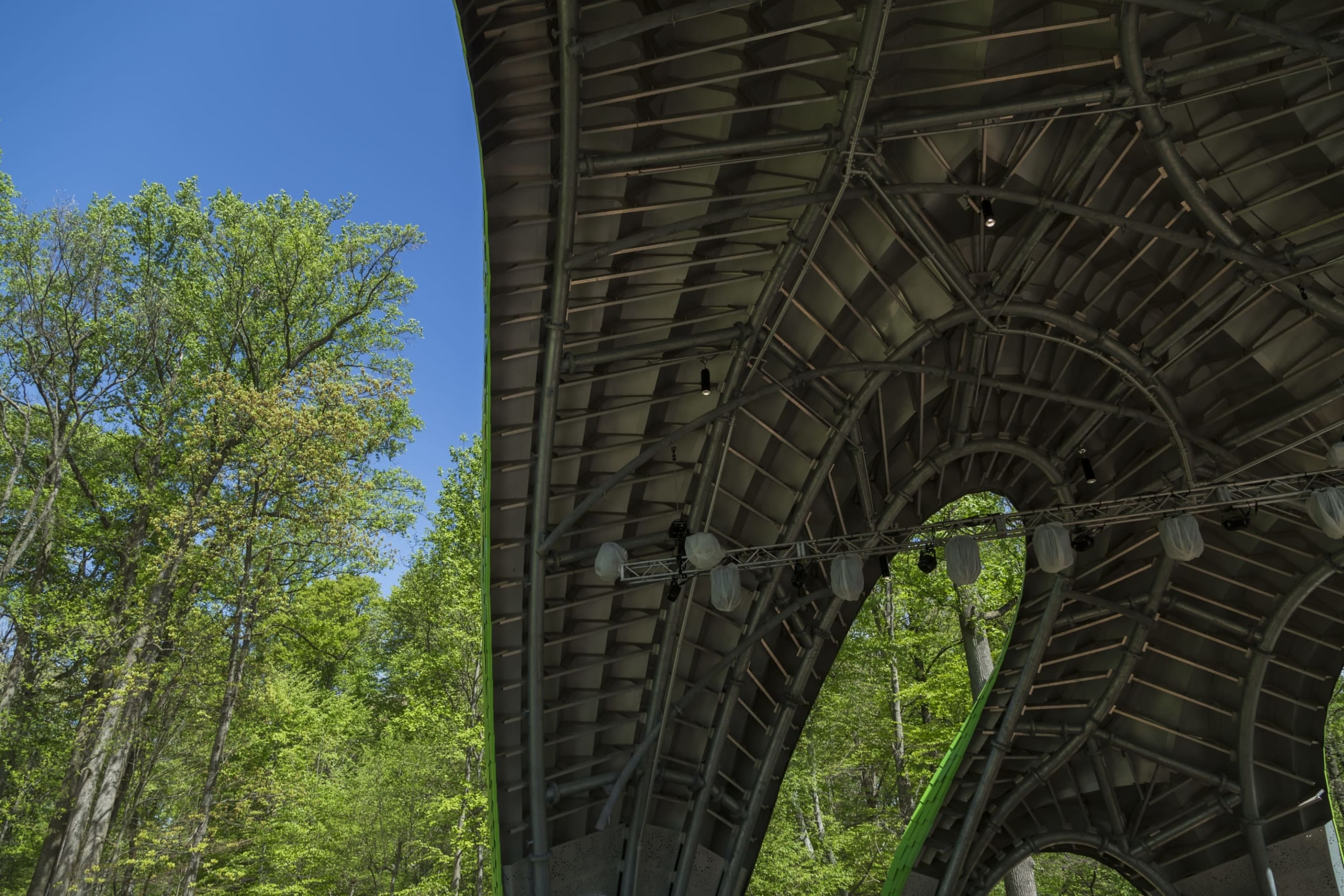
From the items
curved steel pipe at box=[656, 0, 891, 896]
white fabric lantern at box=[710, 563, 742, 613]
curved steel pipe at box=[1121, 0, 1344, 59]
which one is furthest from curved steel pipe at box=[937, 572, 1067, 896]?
curved steel pipe at box=[1121, 0, 1344, 59]

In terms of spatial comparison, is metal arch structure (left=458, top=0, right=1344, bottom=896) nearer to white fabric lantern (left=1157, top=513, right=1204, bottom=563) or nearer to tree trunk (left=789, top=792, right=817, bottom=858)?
white fabric lantern (left=1157, top=513, right=1204, bottom=563)

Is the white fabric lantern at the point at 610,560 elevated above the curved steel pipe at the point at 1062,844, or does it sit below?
above

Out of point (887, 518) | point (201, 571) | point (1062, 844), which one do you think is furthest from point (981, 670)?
point (201, 571)

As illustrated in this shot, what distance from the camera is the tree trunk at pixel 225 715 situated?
20.3 m

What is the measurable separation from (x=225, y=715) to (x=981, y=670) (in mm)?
20149

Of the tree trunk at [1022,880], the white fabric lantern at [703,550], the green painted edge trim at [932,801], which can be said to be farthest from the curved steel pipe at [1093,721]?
the white fabric lantern at [703,550]

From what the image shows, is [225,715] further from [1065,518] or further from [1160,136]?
[1160,136]

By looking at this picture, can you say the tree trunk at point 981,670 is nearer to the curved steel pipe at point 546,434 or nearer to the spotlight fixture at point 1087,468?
the spotlight fixture at point 1087,468

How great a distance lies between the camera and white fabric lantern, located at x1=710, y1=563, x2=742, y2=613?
1426 cm

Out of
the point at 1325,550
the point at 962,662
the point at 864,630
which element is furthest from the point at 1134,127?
the point at 864,630

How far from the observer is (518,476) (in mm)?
15211

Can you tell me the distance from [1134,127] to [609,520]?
37.1ft

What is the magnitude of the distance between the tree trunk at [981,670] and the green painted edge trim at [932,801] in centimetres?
212

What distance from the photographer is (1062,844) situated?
21641mm
